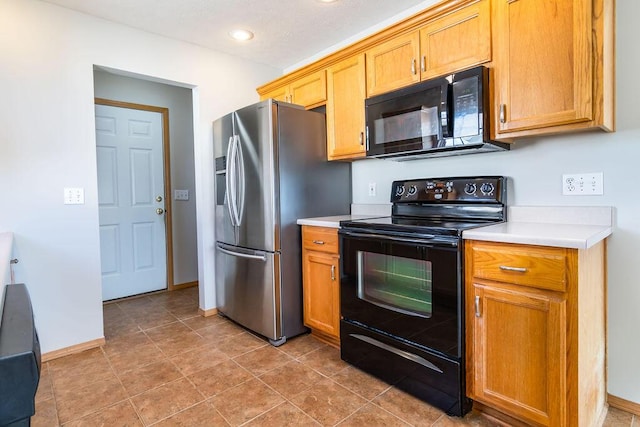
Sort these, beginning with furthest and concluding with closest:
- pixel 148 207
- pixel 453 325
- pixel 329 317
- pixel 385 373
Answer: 1. pixel 148 207
2. pixel 329 317
3. pixel 385 373
4. pixel 453 325

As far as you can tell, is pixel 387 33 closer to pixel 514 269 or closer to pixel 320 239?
pixel 320 239

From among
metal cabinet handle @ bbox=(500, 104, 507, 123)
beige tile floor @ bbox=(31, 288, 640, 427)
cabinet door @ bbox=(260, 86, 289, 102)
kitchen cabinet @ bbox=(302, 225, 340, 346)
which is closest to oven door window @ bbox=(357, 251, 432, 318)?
kitchen cabinet @ bbox=(302, 225, 340, 346)

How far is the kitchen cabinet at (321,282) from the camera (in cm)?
233

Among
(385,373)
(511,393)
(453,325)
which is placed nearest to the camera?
(511,393)

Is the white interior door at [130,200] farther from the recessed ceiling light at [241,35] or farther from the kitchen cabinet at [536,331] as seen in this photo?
the kitchen cabinet at [536,331]

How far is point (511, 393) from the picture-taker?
1.50 meters

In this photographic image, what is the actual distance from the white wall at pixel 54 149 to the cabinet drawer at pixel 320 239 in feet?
4.92

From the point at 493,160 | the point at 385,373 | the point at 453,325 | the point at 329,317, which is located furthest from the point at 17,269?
the point at 493,160

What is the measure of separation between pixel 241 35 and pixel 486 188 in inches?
86.4

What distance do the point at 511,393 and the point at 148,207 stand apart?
367cm

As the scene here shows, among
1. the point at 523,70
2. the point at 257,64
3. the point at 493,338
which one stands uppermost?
the point at 257,64

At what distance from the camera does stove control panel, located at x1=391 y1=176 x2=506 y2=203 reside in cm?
199

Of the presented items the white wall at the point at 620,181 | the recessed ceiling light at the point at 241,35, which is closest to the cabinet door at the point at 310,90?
the recessed ceiling light at the point at 241,35

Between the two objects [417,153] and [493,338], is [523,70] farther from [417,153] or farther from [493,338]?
[493,338]
